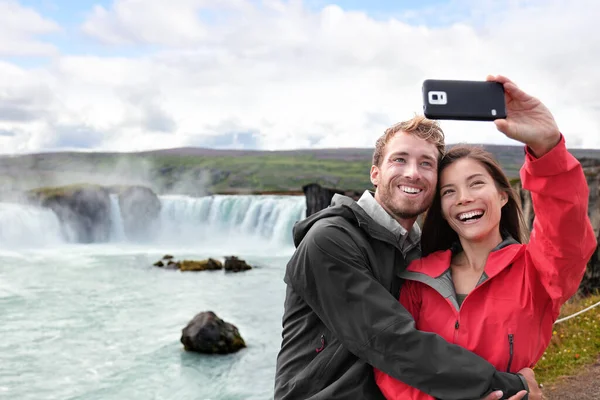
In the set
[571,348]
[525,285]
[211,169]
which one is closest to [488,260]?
[525,285]

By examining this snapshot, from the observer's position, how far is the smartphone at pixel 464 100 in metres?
2.33

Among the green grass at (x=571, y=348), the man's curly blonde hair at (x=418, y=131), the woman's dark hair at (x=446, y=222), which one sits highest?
the man's curly blonde hair at (x=418, y=131)

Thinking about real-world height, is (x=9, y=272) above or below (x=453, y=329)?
below

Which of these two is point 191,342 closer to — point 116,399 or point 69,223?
point 116,399

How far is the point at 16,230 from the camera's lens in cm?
3534

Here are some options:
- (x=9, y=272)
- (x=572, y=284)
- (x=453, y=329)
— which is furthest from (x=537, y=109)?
(x=9, y=272)

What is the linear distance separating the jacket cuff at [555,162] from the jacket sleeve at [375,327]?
0.74 meters

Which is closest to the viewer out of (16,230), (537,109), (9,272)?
(537,109)

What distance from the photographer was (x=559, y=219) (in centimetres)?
234

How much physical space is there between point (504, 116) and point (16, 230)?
122ft

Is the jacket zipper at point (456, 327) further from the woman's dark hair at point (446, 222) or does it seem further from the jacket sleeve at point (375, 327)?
the woman's dark hair at point (446, 222)

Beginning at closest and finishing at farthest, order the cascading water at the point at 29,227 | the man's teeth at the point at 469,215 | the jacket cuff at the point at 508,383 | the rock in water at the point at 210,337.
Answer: the jacket cuff at the point at 508,383, the man's teeth at the point at 469,215, the rock in water at the point at 210,337, the cascading water at the point at 29,227

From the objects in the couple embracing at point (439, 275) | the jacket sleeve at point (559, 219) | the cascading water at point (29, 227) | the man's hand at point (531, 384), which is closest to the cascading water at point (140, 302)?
the cascading water at point (29, 227)

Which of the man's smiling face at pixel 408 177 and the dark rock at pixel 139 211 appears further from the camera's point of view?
the dark rock at pixel 139 211
